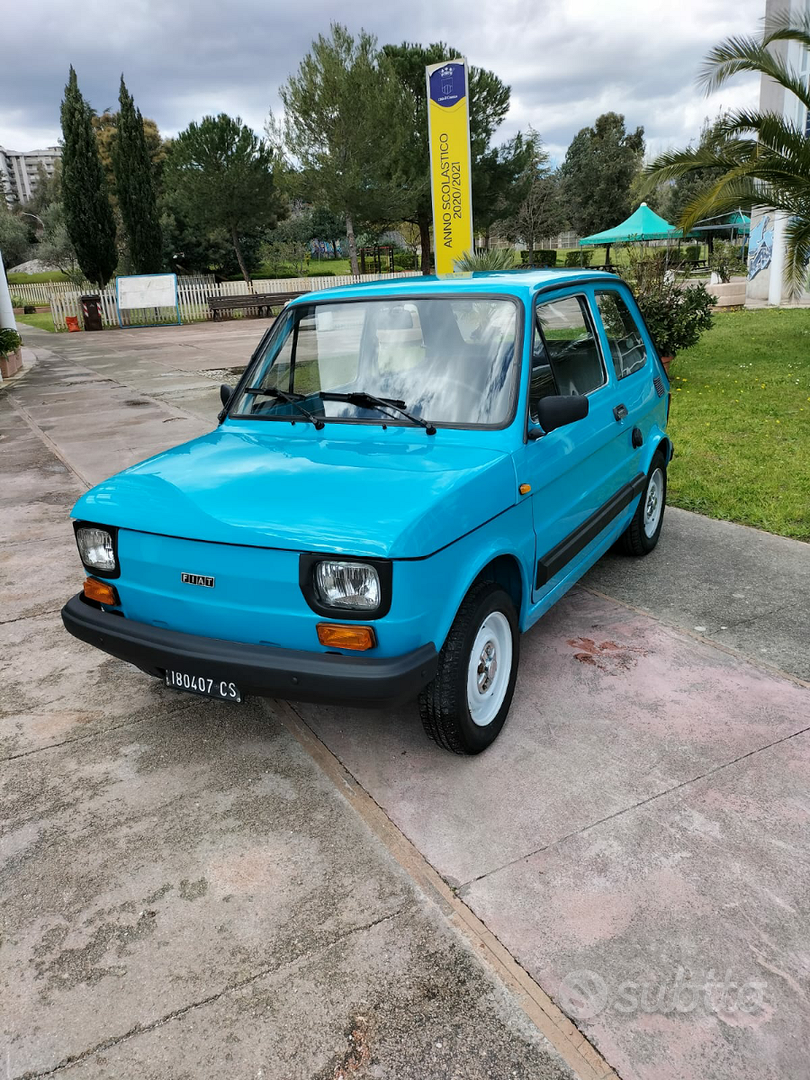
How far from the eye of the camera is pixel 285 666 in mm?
2705

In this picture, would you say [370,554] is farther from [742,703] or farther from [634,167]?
[634,167]

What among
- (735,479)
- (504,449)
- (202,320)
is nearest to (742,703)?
(504,449)

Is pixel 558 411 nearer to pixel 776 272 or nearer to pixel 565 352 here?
pixel 565 352

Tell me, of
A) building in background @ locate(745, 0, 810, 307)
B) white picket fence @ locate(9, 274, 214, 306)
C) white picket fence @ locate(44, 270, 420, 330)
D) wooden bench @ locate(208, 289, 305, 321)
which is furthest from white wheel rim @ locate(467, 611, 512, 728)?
white picket fence @ locate(9, 274, 214, 306)

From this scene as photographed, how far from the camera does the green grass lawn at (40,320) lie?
3095 cm

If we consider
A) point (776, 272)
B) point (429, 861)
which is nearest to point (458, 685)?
point (429, 861)

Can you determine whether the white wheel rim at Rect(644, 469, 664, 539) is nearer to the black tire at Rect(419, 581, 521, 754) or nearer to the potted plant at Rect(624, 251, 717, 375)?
the black tire at Rect(419, 581, 521, 754)

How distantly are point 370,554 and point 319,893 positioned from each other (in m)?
1.09

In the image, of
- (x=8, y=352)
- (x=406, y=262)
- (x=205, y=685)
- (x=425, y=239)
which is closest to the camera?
(x=205, y=685)

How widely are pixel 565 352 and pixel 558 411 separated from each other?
31.2 inches

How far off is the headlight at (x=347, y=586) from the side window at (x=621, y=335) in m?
2.53

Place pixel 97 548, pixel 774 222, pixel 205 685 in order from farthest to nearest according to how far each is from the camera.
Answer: pixel 774 222, pixel 97 548, pixel 205 685

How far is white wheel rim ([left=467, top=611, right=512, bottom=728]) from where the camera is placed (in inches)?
122

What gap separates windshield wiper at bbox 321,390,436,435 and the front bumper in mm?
1129
